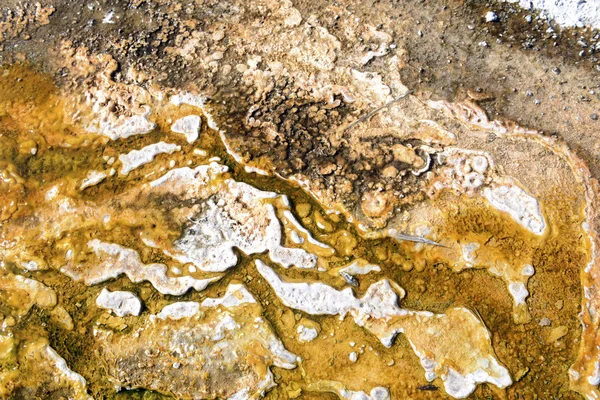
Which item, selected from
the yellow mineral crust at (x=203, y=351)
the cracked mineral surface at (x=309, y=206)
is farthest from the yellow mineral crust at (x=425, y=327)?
the yellow mineral crust at (x=203, y=351)

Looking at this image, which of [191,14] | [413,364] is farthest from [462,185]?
[191,14]

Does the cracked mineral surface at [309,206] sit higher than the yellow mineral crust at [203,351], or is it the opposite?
the cracked mineral surface at [309,206]

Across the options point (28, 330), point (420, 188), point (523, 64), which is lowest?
point (28, 330)

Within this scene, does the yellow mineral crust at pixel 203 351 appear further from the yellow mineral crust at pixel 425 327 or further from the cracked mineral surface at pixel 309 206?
the yellow mineral crust at pixel 425 327

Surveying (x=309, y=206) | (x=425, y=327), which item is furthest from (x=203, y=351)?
(x=425, y=327)

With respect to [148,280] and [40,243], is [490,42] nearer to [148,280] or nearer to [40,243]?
[148,280]

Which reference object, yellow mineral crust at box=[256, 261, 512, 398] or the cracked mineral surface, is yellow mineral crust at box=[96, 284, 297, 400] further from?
yellow mineral crust at box=[256, 261, 512, 398]

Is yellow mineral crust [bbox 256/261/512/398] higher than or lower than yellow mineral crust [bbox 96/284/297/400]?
higher

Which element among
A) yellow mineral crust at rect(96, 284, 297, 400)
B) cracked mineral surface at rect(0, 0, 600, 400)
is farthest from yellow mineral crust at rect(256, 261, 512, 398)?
yellow mineral crust at rect(96, 284, 297, 400)
